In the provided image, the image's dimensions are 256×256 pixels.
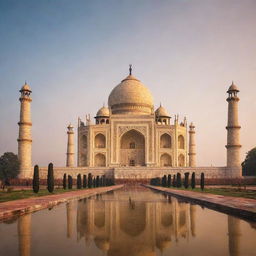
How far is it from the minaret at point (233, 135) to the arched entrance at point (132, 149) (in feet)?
29.9

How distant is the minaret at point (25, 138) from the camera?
1116 inches

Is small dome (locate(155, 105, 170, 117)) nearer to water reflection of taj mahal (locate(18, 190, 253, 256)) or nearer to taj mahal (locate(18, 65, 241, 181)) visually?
taj mahal (locate(18, 65, 241, 181))

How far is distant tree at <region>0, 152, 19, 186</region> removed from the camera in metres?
26.8

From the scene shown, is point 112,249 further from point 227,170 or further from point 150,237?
point 227,170

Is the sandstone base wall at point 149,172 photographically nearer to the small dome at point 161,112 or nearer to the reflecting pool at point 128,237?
the small dome at point 161,112

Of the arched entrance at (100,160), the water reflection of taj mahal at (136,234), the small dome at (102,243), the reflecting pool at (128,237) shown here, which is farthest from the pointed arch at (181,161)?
the small dome at (102,243)

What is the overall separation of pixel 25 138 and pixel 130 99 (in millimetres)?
12546

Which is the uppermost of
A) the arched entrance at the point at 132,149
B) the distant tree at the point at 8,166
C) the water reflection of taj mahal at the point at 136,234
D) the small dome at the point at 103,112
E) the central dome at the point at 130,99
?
the central dome at the point at 130,99

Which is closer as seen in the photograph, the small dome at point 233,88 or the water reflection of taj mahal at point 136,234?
the water reflection of taj mahal at point 136,234

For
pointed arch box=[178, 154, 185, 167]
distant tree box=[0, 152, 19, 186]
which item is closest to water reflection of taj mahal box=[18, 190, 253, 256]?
distant tree box=[0, 152, 19, 186]

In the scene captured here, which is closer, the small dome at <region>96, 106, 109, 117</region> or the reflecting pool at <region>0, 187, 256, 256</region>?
the reflecting pool at <region>0, 187, 256, 256</region>

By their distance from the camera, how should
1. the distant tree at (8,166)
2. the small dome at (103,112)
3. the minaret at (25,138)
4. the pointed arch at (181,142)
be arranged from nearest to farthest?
the distant tree at (8,166)
the minaret at (25,138)
the pointed arch at (181,142)
the small dome at (103,112)

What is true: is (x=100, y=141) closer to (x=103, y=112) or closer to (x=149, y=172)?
(x=103, y=112)

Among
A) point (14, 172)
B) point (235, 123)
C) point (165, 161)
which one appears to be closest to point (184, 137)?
point (165, 161)
